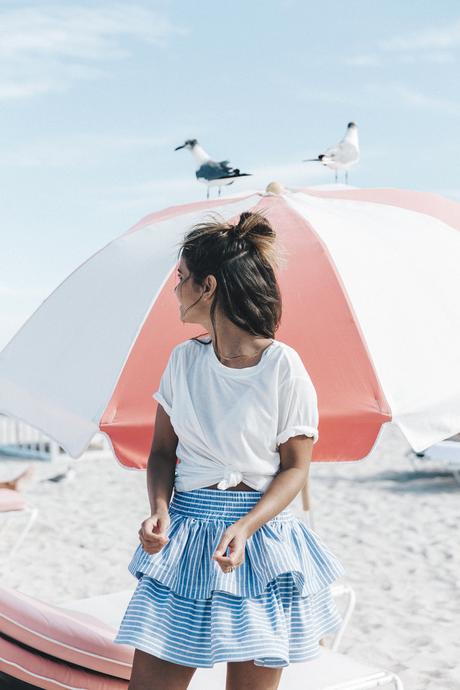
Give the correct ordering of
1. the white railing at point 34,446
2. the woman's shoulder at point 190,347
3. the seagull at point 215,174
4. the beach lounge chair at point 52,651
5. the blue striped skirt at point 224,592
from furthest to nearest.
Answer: the white railing at point 34,446
the seagull at point 215,174
the beach lounge chair at point 52,651
the woman's shoulder at point 190,347
the blue striped skirt at point 224,592

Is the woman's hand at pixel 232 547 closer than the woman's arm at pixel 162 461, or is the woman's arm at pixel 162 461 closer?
the woman's hand at pixel 232 547

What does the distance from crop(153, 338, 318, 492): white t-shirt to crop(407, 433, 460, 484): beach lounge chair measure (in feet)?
17.9

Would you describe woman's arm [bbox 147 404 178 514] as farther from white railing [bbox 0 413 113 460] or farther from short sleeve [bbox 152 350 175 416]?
white railing [bbox 0 413 113 460]

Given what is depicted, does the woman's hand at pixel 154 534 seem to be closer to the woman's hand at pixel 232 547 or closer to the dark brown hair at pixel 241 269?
the woman's hand at pixel 232 547

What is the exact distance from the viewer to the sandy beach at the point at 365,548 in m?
5.32

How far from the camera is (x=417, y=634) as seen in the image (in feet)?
17.9

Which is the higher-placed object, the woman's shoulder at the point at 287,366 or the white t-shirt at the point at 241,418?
the woman's shoulder at the point at 287,366

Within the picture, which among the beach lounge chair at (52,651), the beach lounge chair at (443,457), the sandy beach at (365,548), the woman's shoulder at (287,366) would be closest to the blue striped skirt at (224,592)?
the woman's shoulder at (287,366)

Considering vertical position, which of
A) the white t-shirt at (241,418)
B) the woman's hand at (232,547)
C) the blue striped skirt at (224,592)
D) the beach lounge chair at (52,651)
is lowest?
the beach lounge chair at (52,651)

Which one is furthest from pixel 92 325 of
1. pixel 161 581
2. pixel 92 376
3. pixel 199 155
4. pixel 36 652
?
pixel 199 155

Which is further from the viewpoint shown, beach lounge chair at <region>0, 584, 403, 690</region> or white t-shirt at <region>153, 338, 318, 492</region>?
beach lounge chair at <region>0, 584, 403, 690</region>

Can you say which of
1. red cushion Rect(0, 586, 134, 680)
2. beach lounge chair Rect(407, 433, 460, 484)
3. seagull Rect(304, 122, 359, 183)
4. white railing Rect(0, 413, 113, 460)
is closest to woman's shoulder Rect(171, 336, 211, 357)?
red cushion Rect(0, 586, 134, 680)

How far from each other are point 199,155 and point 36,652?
7.14 meters

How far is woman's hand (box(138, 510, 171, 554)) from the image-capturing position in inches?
78.4
